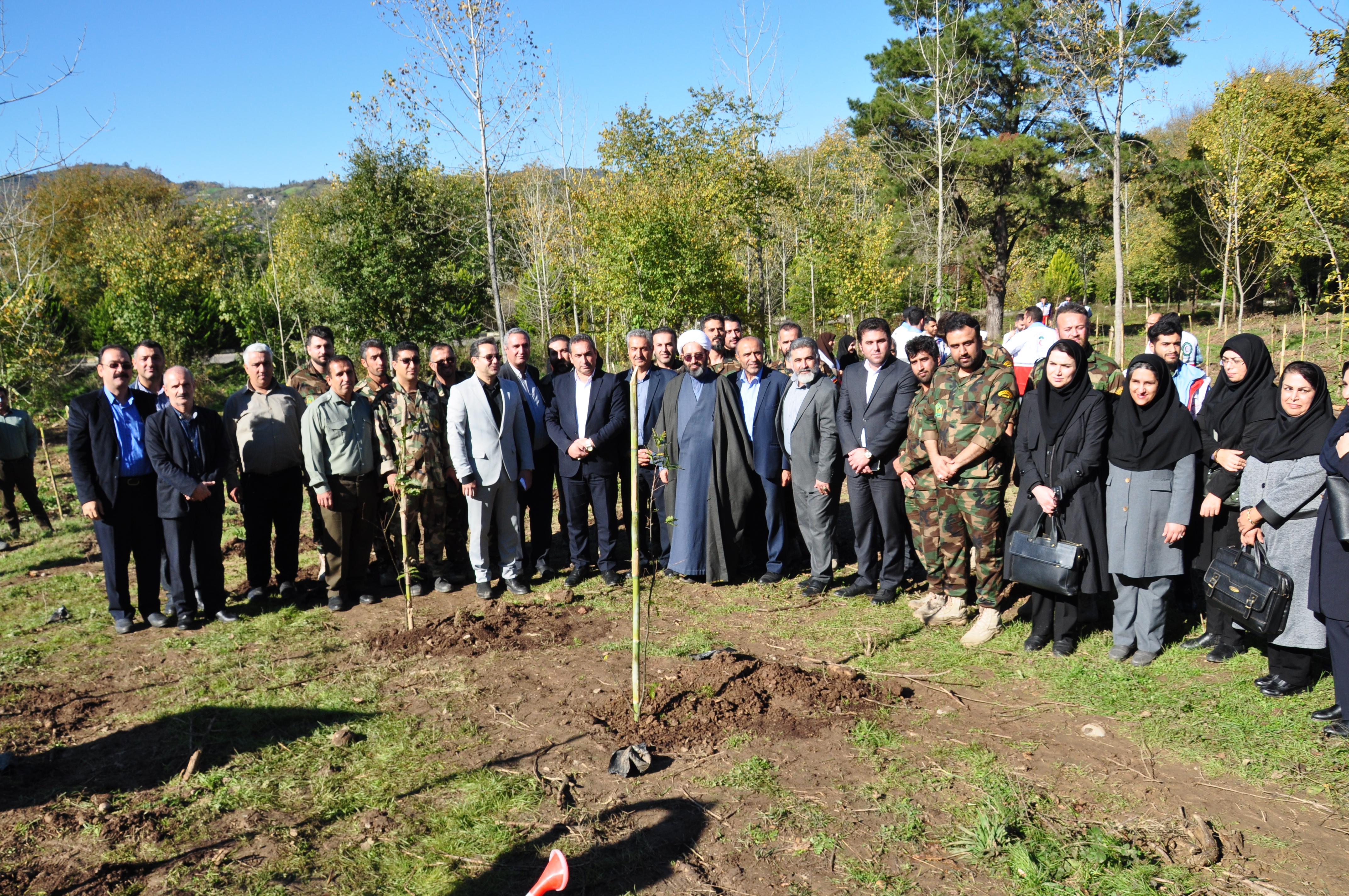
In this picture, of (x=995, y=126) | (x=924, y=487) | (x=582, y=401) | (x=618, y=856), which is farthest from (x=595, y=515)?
(x=995, y=126)

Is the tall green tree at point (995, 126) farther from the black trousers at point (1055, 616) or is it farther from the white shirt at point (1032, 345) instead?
the black trousers at point (1055, 616)

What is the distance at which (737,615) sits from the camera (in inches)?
249

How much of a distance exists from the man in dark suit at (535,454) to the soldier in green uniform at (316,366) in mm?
1481

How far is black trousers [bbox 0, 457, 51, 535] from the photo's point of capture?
9.55 meters

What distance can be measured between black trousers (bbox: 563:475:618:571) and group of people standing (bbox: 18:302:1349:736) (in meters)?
0.02

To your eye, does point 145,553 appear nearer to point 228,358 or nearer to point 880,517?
point 880,517

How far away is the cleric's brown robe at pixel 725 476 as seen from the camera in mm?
6898

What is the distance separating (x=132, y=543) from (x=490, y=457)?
2.80 meters

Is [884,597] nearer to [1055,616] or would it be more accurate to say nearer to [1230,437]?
[1055,616]

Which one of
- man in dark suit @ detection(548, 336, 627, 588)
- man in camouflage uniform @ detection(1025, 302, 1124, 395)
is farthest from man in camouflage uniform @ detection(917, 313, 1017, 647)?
man in dark suit @ detection(548, 336, 627, 588)

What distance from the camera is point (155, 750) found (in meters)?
4.47

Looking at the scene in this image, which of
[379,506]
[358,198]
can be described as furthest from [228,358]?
[379,506]

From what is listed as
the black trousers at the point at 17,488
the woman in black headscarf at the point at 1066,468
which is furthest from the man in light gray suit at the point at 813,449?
the black trousers at the point at 17,488

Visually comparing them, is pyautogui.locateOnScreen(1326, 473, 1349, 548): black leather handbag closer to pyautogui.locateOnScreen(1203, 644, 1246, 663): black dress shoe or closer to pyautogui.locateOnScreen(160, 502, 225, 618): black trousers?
pyautogui.locateOnScreen(1203, 644, 1246, 663): black dress shoe
